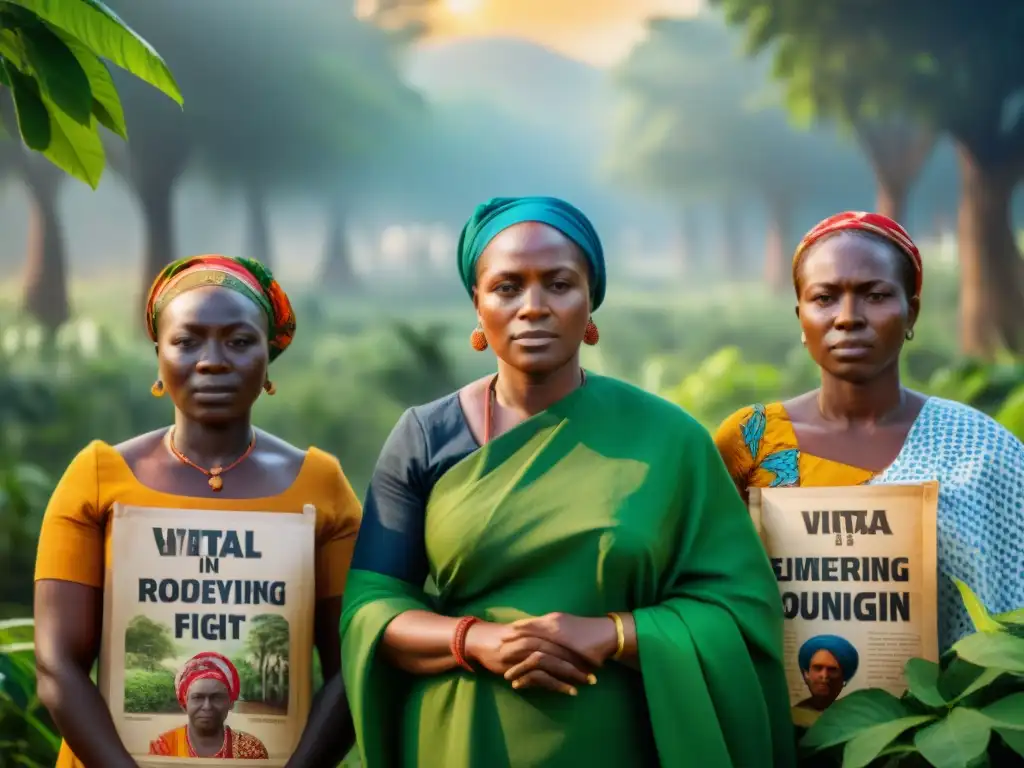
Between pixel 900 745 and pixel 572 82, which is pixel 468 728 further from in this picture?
pixel 572 82

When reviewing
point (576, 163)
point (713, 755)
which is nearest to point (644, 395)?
point (713, 755)

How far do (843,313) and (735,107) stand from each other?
531cm

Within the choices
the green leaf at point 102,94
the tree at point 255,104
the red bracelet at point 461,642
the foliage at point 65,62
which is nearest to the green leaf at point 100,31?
the foliage at point 65,62

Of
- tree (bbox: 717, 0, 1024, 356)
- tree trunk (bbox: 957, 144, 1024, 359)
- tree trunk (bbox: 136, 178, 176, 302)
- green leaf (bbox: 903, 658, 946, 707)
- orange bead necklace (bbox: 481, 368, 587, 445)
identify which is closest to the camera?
green leaf (bbox: 903, 658, 946, 707)

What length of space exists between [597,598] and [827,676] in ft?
2.15

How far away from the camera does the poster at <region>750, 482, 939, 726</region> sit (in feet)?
9.91

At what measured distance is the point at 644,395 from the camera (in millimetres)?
2934

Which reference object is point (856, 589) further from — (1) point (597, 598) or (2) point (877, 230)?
(2) point (877, 230)

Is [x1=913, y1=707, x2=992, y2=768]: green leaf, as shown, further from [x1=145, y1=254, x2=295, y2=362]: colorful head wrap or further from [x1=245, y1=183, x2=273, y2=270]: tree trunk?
[x1=245, y1=183, x2=273, y2=270]: tree trunk

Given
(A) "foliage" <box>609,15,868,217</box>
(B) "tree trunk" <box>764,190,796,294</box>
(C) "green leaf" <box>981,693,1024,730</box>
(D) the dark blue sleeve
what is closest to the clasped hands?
(D) the dark blue sleeve

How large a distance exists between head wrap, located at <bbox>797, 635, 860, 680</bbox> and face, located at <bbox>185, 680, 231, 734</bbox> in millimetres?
1309

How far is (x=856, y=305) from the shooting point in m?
3.12

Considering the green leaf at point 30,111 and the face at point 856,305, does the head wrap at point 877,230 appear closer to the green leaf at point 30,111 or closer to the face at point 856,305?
the face at point 856,305

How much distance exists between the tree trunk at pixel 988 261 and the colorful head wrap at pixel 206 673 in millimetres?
6081
